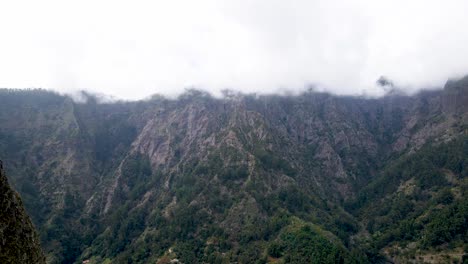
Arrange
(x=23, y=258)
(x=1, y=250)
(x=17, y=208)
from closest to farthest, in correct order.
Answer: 1. (x=1, y=250)
2. (x=23, y=258)
3. (x=17, y=208)

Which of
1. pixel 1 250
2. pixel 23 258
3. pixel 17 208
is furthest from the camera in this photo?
pixel 17 208

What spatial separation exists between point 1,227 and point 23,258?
9.25 meters

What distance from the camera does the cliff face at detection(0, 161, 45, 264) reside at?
92.9m

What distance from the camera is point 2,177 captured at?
99.3 m

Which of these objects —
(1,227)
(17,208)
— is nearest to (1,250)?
(1,227)

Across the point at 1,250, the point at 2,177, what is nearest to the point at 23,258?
the point at 1,250

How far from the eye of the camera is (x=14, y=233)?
→ 320 feet

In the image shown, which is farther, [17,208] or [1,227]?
[17,208]

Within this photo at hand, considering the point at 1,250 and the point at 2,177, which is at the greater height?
the point at 2,177

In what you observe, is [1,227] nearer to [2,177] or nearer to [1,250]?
[1,250]

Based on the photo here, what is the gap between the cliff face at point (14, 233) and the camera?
92875mm

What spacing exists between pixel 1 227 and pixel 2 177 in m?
12.6

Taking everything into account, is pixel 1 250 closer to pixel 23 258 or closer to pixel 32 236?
pixel 23 258

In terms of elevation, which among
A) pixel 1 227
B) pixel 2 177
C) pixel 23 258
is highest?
pixel 2 177
